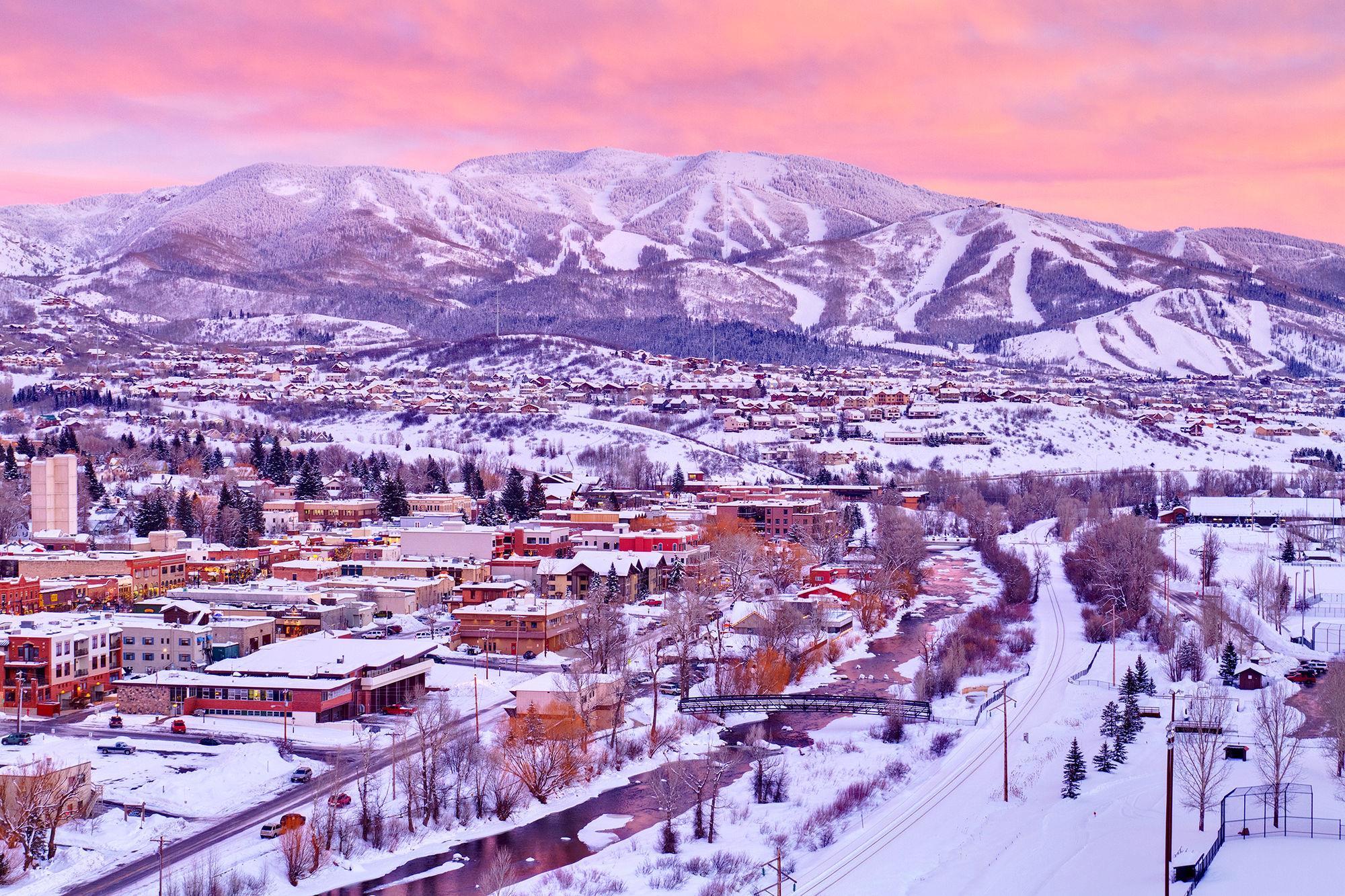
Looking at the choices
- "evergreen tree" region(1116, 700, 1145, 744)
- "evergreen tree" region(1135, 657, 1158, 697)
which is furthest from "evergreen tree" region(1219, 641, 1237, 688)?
"evergreen tree" region(1116, 700, 1145, 744)

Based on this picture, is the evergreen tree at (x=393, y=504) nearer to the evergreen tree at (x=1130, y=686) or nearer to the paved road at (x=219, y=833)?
the paved road at (x=219, y=833)

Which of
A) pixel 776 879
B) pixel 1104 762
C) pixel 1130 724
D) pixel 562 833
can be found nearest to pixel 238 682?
pixel 562 833

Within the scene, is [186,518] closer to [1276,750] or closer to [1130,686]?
[1130,686]

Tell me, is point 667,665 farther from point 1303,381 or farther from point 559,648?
point 1303,381

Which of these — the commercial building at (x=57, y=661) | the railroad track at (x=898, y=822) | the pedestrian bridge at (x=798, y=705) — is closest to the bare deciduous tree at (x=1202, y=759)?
the railroad track at (x=898, y=822)

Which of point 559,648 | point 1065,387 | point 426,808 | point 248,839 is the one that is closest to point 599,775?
point 426,808

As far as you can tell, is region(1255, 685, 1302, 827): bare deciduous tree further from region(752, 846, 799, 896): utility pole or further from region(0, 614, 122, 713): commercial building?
region(0, 614, 122, 713): commercial building
